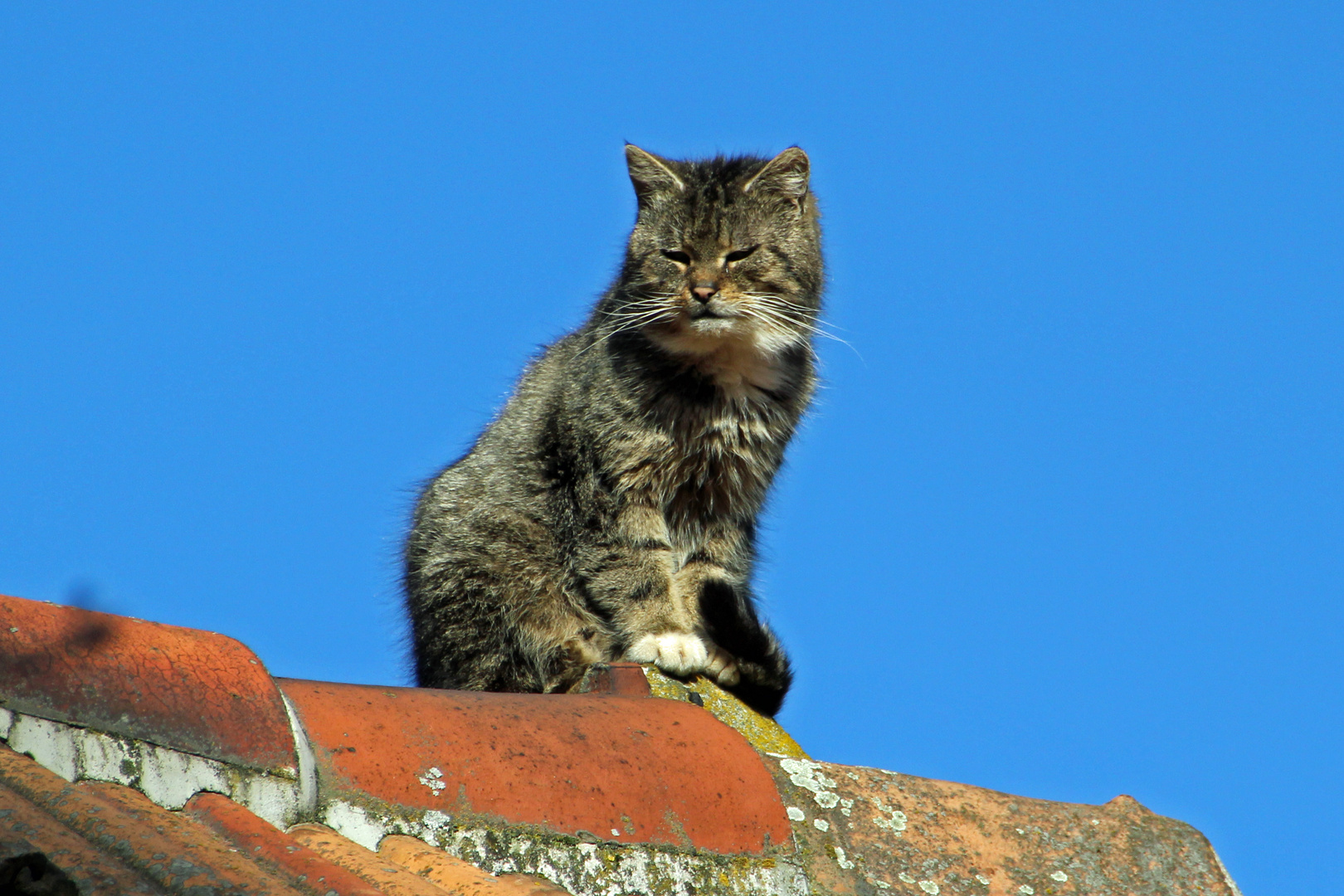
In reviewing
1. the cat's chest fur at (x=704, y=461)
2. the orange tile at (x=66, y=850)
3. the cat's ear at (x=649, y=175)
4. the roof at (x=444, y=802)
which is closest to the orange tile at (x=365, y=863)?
the roof at (x=444, y=802)

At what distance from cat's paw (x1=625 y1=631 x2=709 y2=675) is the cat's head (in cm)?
124

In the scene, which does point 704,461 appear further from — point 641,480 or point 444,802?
point 444,802

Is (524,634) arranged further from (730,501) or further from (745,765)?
(745,765)

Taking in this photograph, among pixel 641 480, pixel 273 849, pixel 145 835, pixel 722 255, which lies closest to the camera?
pixel 145 835

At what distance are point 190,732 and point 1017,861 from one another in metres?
1.94

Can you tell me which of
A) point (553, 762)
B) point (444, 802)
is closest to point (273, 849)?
point (444, 802)

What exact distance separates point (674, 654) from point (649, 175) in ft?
7.66

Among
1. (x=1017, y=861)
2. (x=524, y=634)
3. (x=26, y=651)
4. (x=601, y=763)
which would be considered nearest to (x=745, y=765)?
(x=601, y=763)

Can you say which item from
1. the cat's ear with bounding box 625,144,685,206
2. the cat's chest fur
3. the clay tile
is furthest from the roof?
the cat's ear with bounding box 625,144,685,206

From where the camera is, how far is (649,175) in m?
5.77

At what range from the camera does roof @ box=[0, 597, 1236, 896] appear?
1943 mm

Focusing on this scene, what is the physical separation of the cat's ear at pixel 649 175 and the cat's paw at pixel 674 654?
6.90 feet

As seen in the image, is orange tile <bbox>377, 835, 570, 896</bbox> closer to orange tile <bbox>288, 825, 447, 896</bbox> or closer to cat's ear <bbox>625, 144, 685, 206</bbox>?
orange tile <bbox>288, 825, 447, 896</bbox>

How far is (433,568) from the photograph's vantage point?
16.9 feet
